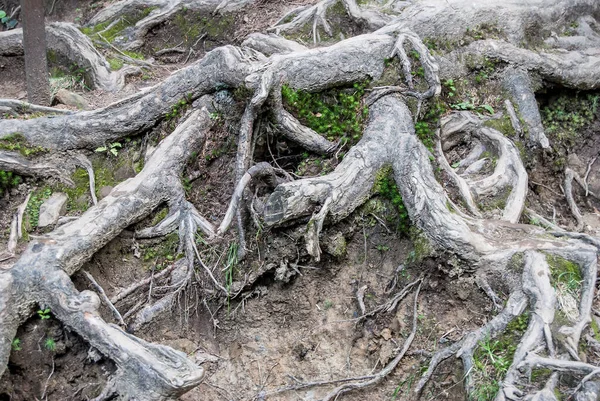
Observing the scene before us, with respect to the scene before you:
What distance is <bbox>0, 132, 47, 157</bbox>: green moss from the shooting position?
4258mm

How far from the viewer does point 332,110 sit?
450cm

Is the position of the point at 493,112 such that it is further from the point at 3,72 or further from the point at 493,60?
the point at 3,72

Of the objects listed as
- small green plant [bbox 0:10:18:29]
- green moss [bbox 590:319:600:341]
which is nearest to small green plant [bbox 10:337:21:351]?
green moss [bbox 590:319:600:341]

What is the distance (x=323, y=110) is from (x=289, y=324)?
1.57 m

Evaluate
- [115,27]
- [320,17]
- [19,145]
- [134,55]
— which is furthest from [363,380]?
[115,27]

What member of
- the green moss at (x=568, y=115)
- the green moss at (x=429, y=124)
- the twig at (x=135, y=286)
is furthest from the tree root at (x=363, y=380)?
the green moss at (x=568, y=115)

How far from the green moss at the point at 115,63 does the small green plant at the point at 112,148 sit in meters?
2.05

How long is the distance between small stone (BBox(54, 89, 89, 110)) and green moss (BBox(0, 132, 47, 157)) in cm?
137

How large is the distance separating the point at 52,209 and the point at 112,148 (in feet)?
2.03

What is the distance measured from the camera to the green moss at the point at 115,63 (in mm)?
6237

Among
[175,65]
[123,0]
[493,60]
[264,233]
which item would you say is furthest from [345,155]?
[123,0]

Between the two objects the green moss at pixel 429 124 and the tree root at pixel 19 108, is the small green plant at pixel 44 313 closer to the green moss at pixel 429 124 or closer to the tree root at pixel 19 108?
the tree root at pixel 19 108

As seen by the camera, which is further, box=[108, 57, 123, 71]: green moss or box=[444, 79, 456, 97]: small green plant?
box=[108, 57, 123, 71]: green moss

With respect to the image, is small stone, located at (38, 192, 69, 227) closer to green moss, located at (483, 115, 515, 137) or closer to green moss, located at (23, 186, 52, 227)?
green moss, located at (23, 186, 52, 227)
